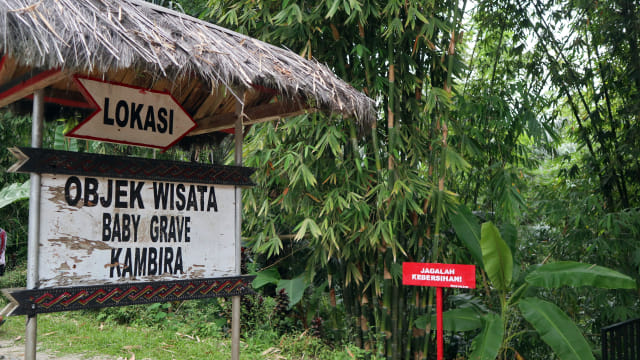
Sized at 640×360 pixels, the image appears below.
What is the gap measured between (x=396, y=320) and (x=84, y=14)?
3.45 metres

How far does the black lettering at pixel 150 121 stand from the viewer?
3.15m

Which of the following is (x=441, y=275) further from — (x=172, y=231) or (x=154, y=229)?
(x=154, y=229)

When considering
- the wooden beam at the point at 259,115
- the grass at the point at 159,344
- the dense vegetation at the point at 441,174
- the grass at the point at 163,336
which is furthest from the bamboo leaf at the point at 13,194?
the wooden beam at the point at 259,115

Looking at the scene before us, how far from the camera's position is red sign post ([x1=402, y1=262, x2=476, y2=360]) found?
11.9ft

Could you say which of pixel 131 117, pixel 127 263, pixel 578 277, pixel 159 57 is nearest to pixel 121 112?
pixel 131 117

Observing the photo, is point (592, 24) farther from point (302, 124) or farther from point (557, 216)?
point (302, 124)

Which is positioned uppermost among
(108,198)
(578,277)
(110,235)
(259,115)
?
(259,115)

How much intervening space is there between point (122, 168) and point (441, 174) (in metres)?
2.64

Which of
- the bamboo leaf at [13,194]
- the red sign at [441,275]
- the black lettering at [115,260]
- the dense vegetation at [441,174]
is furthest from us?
the bamboo leaf at [13,194]

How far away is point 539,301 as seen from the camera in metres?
4.23

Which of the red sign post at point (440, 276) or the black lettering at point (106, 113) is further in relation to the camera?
the red sign post at point (440, 276)

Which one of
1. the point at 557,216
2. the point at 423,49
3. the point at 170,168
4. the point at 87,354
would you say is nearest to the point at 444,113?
the point at 423,49

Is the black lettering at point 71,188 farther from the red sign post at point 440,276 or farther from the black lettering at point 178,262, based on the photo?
the red sign post at point 440,276

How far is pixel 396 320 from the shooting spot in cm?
473
